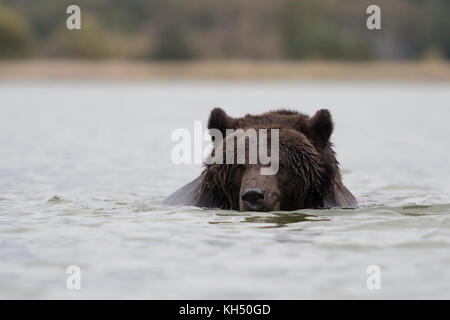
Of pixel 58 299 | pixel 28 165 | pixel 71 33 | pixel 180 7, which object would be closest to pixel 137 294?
pixel 58 299

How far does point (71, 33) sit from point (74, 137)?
271 ft

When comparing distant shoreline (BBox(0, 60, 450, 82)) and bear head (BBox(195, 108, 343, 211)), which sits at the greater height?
distant shoreline (BBox(0, 60, 450, 82))

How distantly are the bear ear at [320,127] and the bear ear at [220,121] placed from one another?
0.80m

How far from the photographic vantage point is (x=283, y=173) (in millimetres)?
8773

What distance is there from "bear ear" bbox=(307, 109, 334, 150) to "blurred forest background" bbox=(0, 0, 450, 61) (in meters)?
82.1

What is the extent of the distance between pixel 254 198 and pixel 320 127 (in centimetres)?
117

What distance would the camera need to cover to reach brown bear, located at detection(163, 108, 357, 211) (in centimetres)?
867
